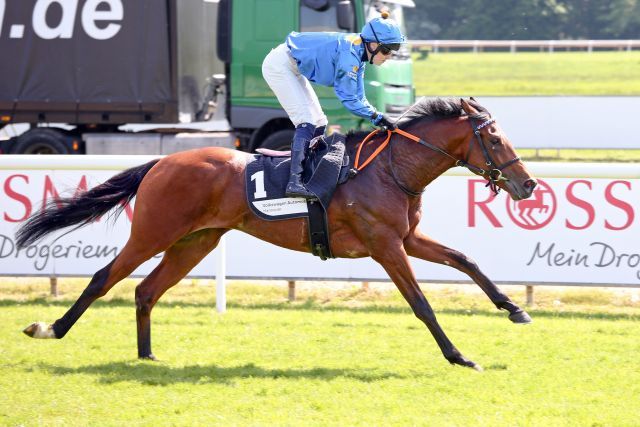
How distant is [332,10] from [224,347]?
8062 millimetres

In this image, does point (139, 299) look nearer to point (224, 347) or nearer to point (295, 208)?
point (224, 347)

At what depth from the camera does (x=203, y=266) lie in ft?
31.0

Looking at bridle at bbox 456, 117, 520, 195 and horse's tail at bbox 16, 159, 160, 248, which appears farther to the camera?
horse's tail at bbox 16, 159, 160, 248

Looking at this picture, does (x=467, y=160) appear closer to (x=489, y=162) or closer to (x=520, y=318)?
(x=489, y=162)

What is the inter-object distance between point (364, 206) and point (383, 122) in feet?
1.83

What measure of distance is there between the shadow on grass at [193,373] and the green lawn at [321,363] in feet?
0.04

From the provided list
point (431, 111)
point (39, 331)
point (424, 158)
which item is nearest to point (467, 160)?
point (424, 158)

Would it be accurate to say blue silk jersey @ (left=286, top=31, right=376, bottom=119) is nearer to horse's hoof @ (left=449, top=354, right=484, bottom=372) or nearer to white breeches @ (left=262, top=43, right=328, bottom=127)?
white breeches @ (left=262, top=43, right=328, bottom=127)

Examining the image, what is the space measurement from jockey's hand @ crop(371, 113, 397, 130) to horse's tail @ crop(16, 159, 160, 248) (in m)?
1.59

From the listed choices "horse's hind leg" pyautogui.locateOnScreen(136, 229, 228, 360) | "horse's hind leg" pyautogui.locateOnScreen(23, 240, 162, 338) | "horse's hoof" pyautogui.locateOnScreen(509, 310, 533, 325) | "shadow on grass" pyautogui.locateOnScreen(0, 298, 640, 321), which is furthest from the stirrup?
"shadow on grass" pyautogui.locateOnScreen(0, 298, 640, 321)

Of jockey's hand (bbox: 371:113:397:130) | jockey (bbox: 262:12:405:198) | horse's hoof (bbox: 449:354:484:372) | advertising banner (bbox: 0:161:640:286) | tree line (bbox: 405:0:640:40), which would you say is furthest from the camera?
tree line (bbox: 405:0:640:40)

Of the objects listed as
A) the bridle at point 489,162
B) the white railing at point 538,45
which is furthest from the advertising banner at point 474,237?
the white railing at point 538,45

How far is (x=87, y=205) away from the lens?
7445 millimetres

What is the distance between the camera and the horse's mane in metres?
7.05
